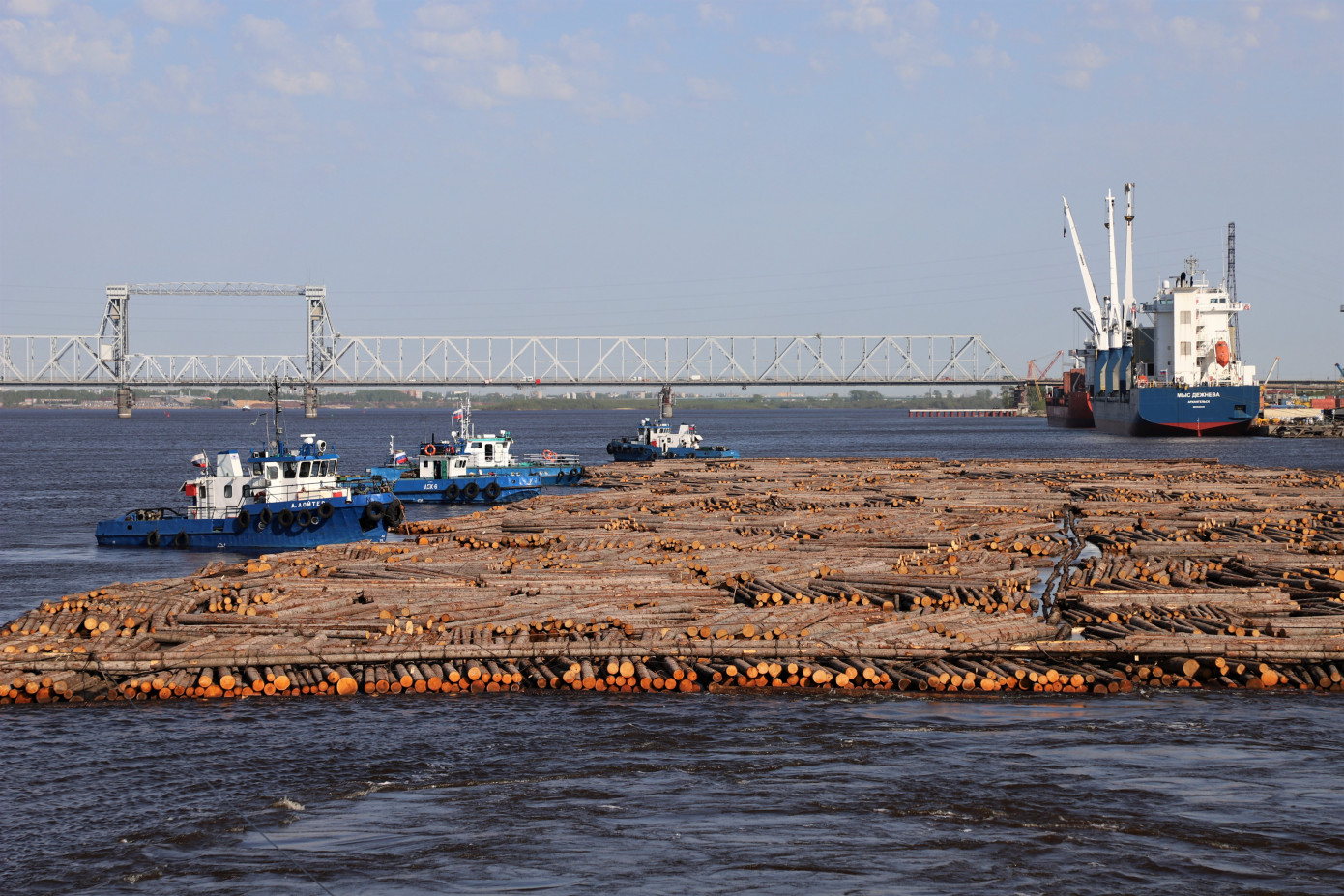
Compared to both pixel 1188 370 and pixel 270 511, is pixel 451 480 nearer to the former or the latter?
pixel 270 511

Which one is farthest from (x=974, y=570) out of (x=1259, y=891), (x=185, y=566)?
(x=185, y=566)

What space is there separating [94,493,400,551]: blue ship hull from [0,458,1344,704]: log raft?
8.86m

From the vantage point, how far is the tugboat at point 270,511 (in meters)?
47.6

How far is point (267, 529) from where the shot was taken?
47.6 meters

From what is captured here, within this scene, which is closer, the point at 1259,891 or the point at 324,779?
the point at 1259,891

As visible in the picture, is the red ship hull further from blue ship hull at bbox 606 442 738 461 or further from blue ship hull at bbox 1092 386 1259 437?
blue ship hull at bbox 606 442 738 461

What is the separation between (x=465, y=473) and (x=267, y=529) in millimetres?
23128

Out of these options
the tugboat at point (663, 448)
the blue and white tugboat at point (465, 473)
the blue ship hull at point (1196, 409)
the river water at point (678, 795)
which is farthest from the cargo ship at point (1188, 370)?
the river water at point (678, 795)

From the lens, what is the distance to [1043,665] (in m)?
23.8

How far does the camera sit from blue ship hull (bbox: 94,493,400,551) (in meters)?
47.5

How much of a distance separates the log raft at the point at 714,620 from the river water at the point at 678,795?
0.76m

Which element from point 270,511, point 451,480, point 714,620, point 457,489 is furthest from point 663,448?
point 714,620

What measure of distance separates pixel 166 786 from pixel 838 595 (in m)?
15.7

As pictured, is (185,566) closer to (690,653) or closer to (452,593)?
(452,593)
